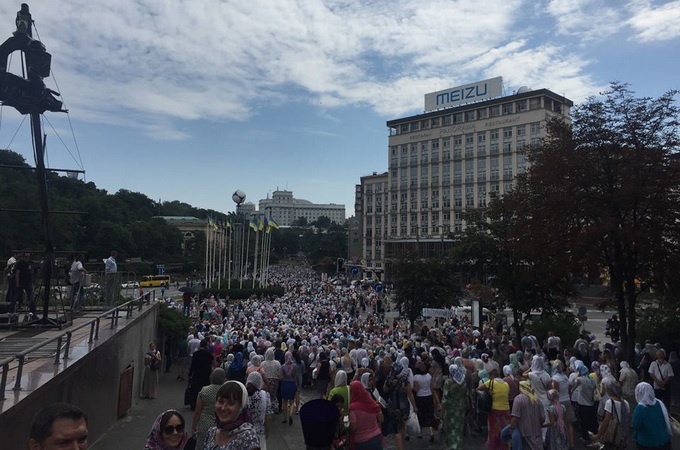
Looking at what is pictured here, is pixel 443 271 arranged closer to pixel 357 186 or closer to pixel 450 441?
pixel 450 441

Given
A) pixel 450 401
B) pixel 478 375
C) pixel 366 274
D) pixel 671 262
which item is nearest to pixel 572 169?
pixel 671 262

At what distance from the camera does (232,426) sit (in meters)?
3.86

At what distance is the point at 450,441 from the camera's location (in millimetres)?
8109

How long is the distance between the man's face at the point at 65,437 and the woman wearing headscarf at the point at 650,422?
6.76 m

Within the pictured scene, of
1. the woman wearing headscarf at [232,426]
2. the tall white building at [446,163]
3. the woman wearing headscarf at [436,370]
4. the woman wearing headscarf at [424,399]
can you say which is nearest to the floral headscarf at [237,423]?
the woman wearing headscarf at [232,426]

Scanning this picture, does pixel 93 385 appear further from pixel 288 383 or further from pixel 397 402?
pixel 397 402

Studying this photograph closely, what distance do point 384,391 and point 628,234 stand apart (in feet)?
28.3

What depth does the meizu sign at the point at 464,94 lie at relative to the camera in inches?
3118

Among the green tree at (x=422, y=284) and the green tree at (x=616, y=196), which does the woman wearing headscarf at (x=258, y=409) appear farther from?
the green tree at (x=422, y=284)

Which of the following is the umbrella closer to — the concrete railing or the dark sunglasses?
the dark sunglasses

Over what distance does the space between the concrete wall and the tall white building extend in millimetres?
63317

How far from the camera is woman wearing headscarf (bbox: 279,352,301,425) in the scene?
407 inches

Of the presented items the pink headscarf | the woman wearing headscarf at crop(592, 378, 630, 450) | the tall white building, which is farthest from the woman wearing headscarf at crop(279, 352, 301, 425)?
the tall white building

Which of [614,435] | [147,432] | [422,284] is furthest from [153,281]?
[614,435]
